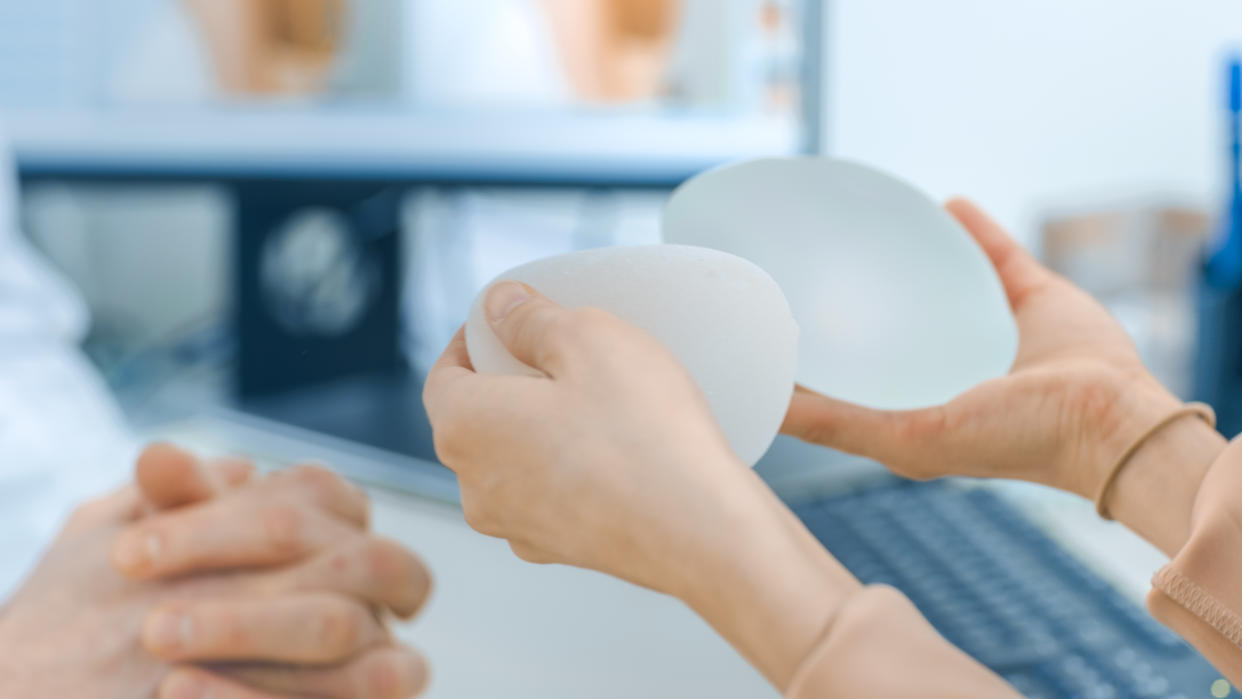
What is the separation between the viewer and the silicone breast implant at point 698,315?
15 centimetres

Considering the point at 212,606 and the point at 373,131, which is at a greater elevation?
the point at 373,131

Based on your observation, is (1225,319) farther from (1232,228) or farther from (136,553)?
(136,553)

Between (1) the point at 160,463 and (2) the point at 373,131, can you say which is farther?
(2) the point at 373,131

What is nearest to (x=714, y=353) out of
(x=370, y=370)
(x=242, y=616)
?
(x=242, y=616)

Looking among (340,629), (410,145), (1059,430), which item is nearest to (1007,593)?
(1059,430)

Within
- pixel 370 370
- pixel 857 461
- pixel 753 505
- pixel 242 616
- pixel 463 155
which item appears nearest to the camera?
pixel 753 505

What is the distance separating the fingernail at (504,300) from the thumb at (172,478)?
0.20 m

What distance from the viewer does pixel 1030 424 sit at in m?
0.23

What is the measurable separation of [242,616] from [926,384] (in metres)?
0.21

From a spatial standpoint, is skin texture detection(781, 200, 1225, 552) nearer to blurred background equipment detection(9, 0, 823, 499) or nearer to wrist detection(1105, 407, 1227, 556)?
wrist detection(1105, 407, 1227, 556)

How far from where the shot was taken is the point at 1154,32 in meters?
0.47

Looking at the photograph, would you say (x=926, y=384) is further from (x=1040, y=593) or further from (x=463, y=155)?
(x=463, y=155)

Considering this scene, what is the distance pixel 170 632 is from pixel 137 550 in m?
0.03

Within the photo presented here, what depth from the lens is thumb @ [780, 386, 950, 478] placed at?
0.73 ft
